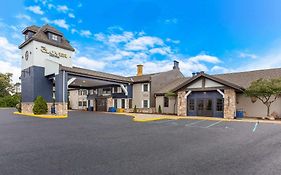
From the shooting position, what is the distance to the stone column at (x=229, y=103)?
1797 cm

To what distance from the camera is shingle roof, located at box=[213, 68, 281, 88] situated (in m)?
20.0

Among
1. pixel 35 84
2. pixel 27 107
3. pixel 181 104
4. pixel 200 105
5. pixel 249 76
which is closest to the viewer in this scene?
pixel 200 105

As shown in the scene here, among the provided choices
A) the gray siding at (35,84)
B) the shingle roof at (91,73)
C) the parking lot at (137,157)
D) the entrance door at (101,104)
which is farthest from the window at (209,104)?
the gray siding at (35,84)

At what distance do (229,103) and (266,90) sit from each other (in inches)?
135

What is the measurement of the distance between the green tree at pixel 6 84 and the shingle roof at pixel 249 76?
5726 cm

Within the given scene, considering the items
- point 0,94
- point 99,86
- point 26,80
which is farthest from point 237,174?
point 0,94

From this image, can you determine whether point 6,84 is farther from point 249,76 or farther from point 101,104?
point 249,76

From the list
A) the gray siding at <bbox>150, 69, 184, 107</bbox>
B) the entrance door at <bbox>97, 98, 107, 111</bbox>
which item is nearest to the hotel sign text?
the entrance door at <bbox>97, 98, 107, 111</bbox>

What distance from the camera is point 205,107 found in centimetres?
2014

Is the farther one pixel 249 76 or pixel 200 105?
pixel 249 76

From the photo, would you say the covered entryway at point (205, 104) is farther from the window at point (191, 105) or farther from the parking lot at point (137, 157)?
the parking lot at point (137, 157)

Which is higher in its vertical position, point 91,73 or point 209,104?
point 91,73

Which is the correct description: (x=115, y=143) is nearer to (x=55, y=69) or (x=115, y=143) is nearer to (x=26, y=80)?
(x=55, y=69)

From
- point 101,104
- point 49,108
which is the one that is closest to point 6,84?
point 101,104
